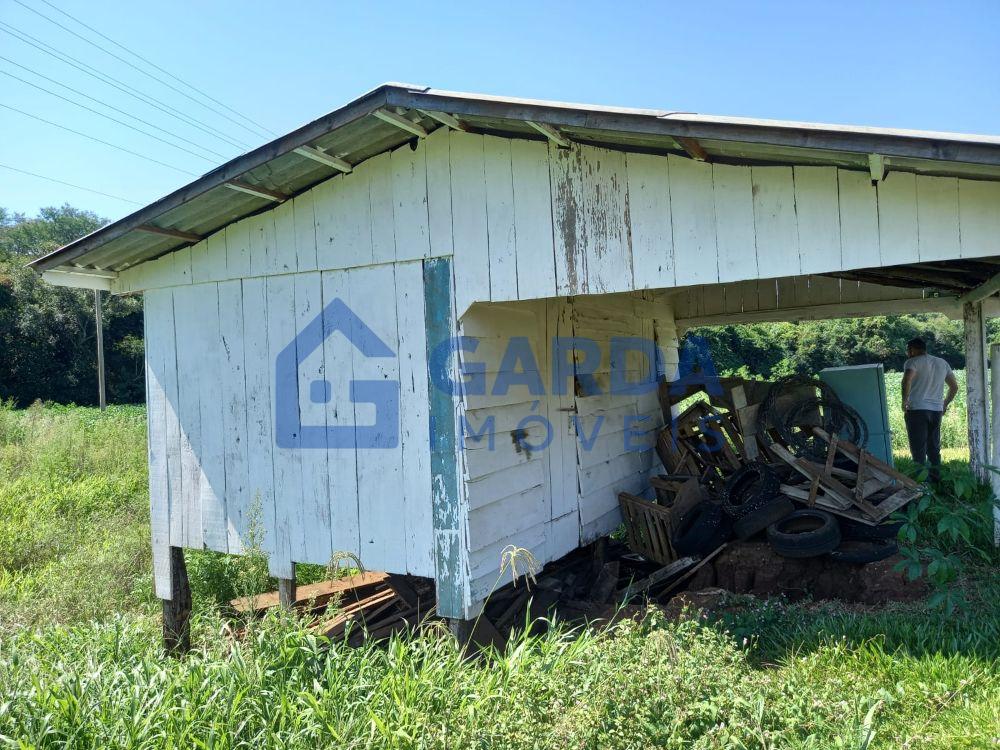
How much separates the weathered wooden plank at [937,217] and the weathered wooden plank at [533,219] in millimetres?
2186

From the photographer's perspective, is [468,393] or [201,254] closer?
[468,393]

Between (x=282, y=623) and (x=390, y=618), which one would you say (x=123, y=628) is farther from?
(x=390, y=618)

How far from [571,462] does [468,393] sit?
6.62 ft

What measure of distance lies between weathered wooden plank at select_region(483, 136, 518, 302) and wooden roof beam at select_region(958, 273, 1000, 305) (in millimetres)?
4613

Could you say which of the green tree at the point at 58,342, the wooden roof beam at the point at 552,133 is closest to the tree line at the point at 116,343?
the green tree at the point at 58,342

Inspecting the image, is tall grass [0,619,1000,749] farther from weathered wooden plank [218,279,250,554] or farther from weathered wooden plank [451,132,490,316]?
weathered wooden plank [451,132,490,316]

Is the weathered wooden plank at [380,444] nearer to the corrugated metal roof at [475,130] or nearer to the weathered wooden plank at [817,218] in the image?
the corrugated metal roof at [475,130]

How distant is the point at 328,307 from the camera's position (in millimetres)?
5172

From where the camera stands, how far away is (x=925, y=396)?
8.38 meters

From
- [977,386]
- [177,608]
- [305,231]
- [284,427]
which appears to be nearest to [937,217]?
[305,231]

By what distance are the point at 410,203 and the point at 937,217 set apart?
3.43 m

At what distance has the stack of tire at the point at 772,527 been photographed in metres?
5.40

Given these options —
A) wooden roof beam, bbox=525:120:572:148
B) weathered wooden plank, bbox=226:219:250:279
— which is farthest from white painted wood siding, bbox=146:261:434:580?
wooden roof beam, bbox=525:120:572:148

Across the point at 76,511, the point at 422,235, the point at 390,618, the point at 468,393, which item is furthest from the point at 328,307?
the point at 76,511
